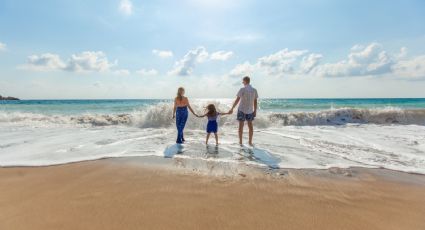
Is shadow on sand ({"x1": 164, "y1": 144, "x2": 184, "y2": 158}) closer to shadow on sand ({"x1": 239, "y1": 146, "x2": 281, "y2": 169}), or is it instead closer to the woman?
the woman

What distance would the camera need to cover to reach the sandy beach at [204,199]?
2.65m

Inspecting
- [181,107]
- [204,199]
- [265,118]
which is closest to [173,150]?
[181,107]

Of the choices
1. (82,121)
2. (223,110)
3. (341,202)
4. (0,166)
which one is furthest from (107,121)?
(341,202)

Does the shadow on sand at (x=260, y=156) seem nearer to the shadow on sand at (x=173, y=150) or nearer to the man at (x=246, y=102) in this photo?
the man at (x=246, y=102)

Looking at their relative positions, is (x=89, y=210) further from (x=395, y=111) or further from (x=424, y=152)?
(x=395, y=111)

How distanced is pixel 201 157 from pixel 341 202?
120 inches

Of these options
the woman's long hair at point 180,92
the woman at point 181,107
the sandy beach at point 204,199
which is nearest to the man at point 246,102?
the woman at point 181,107

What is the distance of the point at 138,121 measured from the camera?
537 inches

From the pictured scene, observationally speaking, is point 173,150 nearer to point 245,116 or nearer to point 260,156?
point 260,156

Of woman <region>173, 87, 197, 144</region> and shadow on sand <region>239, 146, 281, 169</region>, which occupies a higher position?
woman <region>173, 87, 197, 144</region>


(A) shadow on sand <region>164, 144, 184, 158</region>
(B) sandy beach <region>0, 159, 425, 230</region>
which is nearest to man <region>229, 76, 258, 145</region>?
(A) shadow on sand <region>164, 144, 184, 158</region>

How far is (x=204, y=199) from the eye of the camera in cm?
321

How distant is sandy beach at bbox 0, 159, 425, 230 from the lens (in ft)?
8.69

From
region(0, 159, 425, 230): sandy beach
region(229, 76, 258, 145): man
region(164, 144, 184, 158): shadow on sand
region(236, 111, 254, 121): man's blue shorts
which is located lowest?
region(0, 159, 425, 230): sandy beach
